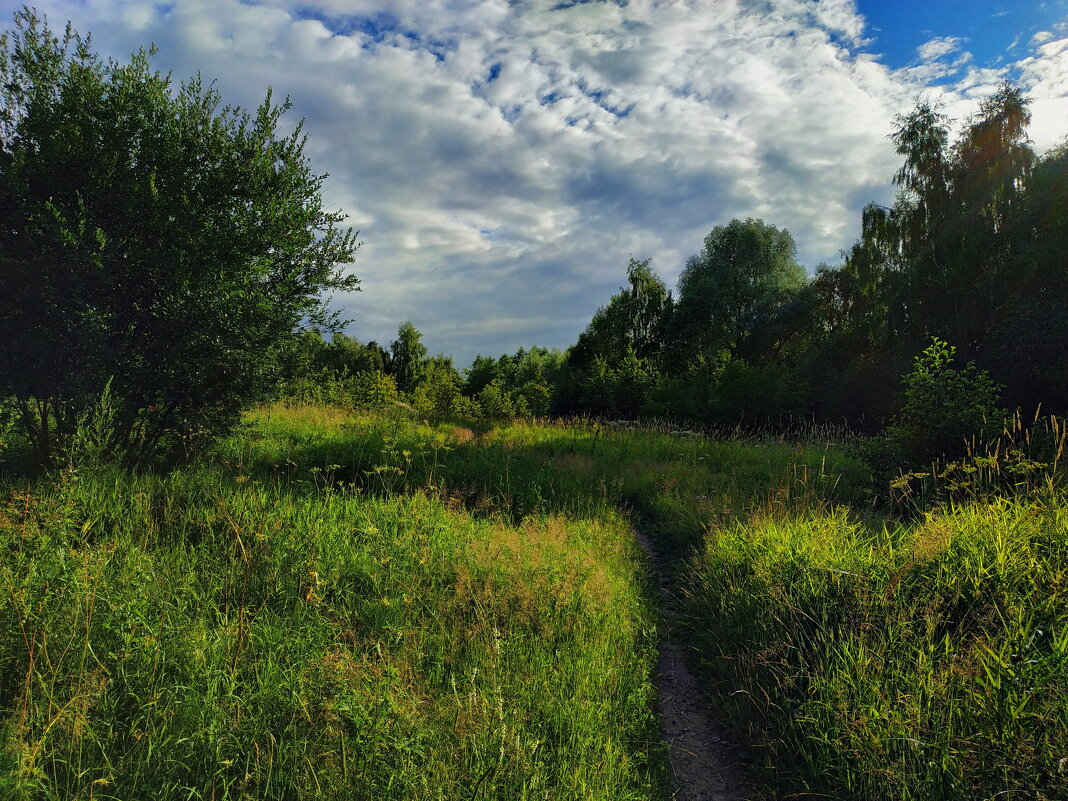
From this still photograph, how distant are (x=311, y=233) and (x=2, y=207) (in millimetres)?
3801

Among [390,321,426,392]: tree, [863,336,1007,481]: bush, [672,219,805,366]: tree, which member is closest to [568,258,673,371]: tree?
[672,219,805,366]: tree

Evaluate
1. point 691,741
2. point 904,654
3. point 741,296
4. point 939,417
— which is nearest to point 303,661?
point 691,741

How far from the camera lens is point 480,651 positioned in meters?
3.71

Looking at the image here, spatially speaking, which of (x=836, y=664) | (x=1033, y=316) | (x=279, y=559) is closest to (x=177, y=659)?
(x=279, y=559)

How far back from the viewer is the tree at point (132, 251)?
6902mm

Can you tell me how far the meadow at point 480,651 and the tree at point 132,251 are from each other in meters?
1.78

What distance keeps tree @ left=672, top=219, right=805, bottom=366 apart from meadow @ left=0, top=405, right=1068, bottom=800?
1265 inches

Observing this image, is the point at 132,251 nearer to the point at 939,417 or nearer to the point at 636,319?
the point at 939,417

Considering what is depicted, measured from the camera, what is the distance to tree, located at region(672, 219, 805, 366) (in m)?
35.6

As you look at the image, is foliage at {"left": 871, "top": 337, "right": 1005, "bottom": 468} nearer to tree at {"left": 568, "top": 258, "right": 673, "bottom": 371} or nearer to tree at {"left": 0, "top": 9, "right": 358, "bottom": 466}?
tree at {"left": 0, "top": 9, "right": 358, "bottom": 466}

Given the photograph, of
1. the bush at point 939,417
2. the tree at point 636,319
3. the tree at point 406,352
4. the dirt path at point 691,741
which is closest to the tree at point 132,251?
the dirt path at point 691,741

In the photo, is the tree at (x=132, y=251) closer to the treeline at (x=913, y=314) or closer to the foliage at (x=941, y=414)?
the treeline at (x=913, y=314)

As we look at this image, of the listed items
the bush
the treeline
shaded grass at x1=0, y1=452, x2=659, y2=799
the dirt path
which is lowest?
the dirt path

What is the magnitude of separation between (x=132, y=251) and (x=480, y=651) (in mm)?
7199
